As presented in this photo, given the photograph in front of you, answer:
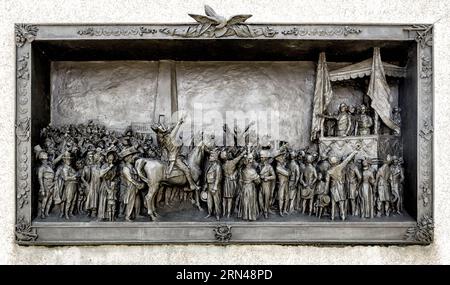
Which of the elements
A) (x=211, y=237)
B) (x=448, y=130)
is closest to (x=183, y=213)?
(x=211, y=237)

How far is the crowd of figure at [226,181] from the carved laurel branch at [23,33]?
42.5 inches

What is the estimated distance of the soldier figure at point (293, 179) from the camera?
5453 mm

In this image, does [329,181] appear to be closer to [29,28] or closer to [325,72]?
[325,72]

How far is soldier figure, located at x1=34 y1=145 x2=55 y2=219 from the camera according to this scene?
5.31 m

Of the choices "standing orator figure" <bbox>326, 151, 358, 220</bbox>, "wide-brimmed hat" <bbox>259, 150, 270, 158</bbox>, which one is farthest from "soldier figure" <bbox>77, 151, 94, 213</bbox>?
"standing orator figure" <bbox>326, 151, 358, 220</bbox>

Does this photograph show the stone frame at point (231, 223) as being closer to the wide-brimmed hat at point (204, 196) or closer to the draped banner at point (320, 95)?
the wide-brimmed hat at point (204, 196)

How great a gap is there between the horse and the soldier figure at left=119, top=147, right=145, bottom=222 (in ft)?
0.25

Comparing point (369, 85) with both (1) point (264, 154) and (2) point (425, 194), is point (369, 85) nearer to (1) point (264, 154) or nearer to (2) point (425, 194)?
(2) point (425, 194)

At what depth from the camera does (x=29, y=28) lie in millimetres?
5199

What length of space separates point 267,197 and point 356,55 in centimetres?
207

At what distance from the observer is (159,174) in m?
5.27

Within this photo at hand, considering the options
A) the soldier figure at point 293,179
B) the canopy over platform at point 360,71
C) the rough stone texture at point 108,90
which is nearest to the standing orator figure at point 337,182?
the soldier figure at point 293,179

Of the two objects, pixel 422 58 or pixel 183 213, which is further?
pixel 183 213

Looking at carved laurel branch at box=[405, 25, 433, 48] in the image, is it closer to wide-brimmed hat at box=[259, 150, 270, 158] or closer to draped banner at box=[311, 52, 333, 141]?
draped banner at box=[311, 52, 333, 141]
